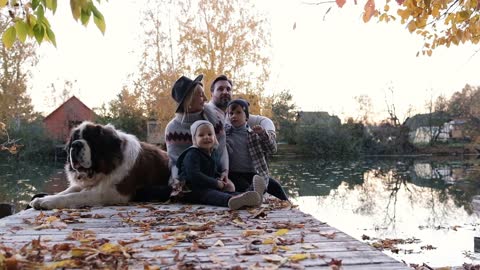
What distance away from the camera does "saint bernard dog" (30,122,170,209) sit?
16.9ft

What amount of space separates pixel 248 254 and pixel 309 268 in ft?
A: 1.45

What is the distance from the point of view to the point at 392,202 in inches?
631

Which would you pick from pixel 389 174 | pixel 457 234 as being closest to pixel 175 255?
pixel 457 234

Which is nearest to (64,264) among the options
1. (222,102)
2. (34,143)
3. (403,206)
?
(222,102)

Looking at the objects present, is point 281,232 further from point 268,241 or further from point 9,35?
point 9,35

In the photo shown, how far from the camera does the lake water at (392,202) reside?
9.51m

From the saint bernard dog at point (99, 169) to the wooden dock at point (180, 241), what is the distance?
397 mm

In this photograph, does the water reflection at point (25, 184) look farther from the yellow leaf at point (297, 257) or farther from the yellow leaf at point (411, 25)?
the yellow leaf at point (297, 257)

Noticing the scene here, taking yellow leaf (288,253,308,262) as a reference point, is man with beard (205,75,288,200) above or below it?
above

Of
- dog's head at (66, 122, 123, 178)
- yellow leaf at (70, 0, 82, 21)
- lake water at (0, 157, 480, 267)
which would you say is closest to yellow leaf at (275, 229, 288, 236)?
yellow leaf at (70, 0, 82, 21)

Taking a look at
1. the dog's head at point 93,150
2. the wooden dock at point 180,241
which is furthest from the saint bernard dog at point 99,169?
the wooden dock at point 180,241

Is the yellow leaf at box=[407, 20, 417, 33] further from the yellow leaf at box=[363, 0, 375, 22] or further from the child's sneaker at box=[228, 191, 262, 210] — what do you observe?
the child's sneaker at box=[228, 191, 262, 210]

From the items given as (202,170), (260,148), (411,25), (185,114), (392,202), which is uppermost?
(411,25)

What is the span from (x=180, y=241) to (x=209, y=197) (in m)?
1.95
